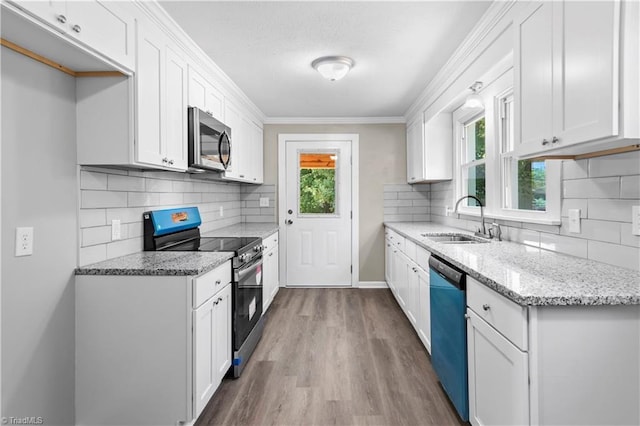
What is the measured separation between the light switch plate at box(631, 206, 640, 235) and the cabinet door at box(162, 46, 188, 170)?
242cm

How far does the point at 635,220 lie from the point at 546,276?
1.53ft

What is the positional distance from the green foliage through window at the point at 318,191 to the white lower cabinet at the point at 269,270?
2.86ft

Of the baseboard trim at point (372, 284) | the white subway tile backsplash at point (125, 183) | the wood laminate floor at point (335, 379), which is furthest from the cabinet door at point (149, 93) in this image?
the baseboard trim at point (372, 284)

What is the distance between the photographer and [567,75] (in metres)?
1.39

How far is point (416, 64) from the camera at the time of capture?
291 cm

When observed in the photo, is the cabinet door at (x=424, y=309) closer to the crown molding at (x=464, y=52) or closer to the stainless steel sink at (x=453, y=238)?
the stainless steel sink at (x=453, y=238)

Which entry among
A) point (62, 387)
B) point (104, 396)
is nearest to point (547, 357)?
point (104, 396)

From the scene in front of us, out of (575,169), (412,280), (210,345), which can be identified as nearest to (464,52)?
(575,169)

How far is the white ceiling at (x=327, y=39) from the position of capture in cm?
207

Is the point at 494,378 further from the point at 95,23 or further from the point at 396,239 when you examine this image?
the point at 396,239

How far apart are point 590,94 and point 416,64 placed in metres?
1.84

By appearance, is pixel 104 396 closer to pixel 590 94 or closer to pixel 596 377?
pixel 596 377

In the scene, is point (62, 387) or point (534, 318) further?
point (62, 387)

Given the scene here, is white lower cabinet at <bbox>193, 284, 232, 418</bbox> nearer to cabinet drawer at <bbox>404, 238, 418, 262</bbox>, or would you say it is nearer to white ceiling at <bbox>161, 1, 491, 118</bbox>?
cabinet drawer at <bbox>404, 238, 418, 262</bbox>
